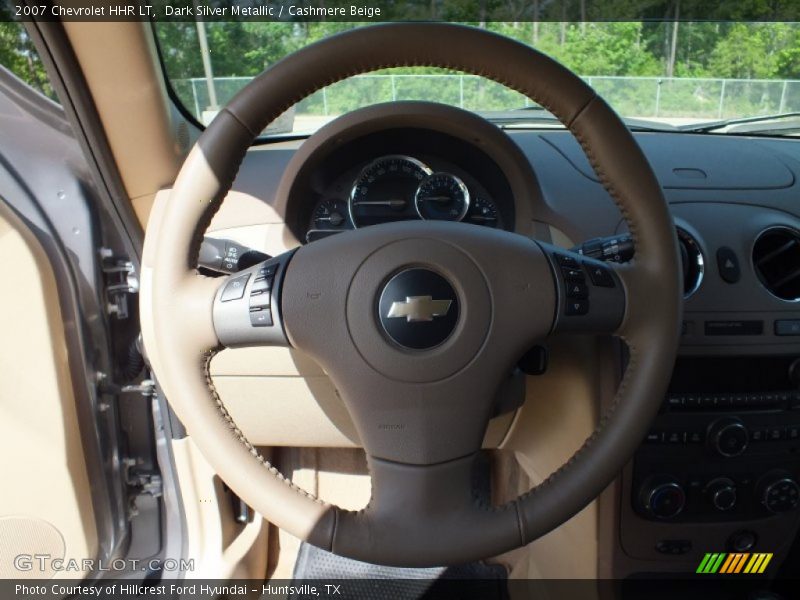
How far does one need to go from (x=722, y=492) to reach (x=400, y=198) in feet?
3.14

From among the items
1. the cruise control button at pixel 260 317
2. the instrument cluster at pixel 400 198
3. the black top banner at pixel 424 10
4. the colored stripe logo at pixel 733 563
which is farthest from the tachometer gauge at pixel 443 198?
the colored stripe logo at pixel 733 563

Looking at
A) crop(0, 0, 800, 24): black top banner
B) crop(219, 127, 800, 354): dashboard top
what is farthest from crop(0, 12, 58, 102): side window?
crop(219, 127, 800, 354): dashboard top

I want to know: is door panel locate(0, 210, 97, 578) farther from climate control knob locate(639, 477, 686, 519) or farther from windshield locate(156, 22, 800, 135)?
climate control knob locate(639, 477, 686, 519)

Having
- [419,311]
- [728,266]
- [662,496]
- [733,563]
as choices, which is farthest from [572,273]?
[733,563]

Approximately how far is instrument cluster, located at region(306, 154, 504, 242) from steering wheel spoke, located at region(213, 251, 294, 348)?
0.44 m

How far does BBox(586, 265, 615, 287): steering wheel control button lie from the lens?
3.19ft

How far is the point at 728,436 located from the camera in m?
1.33

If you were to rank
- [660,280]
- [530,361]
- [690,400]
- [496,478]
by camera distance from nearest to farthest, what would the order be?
[660,280] < [530,361] < [690,400] < [496,478]

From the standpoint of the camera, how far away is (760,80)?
1.69 m

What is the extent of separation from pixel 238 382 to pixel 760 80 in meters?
1.56

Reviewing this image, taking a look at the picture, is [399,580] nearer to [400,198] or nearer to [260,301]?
[400,198]

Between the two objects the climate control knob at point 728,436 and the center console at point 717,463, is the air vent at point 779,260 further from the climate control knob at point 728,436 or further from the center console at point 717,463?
the climate control knob at point 728,436

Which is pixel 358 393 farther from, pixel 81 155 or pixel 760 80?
pixel 760 80

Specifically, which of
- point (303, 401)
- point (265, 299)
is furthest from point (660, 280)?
point (303, 401)
